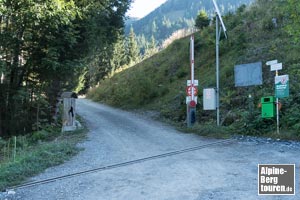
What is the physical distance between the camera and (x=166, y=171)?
7.43 m

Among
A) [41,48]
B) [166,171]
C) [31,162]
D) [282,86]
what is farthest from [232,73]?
[31,162]

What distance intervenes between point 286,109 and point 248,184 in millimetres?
6638

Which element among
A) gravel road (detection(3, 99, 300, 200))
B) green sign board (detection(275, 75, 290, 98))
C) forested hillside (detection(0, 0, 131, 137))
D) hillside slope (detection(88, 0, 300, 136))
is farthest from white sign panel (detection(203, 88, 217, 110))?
forested hillside (detection(0, 0, 131, 137))

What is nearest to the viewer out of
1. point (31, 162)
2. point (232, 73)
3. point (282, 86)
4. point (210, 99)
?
point (31, 162)

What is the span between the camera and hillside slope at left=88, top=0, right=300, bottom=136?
1238 centimetres

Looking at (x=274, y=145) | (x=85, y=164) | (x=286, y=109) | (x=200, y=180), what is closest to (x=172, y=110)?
(x=286, y=109)

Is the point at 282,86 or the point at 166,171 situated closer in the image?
the point at 166,171

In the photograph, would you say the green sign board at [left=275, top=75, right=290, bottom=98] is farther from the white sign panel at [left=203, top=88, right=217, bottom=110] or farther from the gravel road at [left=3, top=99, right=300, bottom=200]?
the white sign panel at [left=203, top=88, right=217, bottom=110]

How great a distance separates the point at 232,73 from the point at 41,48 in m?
9.06

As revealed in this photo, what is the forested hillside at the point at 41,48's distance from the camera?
11828 millimetres

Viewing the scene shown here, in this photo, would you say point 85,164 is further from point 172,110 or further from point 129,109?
point 129,109

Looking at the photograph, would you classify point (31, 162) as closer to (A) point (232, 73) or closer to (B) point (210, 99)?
(B) point (210, 99)

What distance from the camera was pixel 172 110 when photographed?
1798cm

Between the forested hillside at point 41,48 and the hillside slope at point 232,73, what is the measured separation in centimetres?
546
